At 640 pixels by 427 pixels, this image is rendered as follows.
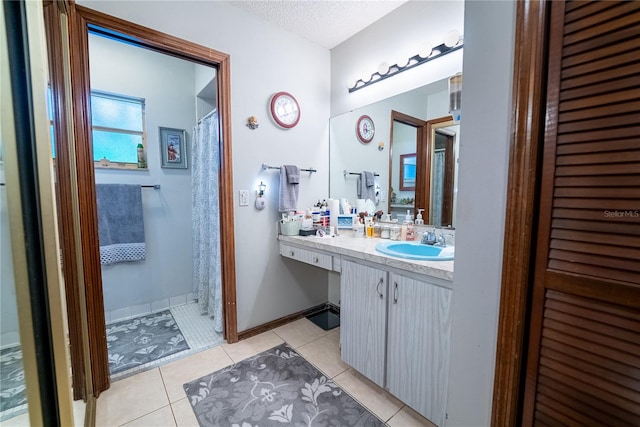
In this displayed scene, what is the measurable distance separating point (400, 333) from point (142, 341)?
6.64 ft

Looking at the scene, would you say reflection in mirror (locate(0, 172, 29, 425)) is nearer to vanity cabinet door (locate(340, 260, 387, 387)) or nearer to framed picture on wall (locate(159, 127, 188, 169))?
vanity cabinet door (locate(340, 260, 387, 387))

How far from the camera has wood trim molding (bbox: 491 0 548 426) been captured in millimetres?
671

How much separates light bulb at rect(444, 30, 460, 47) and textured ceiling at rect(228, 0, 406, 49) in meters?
0.51

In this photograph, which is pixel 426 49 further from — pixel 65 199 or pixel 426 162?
pixel 65 199

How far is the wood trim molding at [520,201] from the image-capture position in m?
0.67

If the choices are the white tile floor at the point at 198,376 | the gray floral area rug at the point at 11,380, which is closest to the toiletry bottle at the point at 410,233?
the white tile floor at the point at 198,376

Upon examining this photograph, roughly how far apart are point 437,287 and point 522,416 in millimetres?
515

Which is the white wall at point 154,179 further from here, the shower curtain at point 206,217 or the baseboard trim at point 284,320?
the baseboard trim at point 284,320

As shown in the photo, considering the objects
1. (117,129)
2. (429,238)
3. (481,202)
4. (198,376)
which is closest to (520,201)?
(481,202)

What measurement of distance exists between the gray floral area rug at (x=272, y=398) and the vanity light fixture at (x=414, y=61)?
216 centimetres

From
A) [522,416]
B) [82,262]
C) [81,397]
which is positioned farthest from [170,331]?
[522,416]

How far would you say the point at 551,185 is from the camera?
2.19 ft
